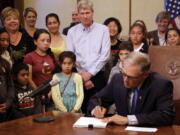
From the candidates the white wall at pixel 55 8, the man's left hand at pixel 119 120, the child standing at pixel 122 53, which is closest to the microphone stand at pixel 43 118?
the man's left hand at pixel 119 120

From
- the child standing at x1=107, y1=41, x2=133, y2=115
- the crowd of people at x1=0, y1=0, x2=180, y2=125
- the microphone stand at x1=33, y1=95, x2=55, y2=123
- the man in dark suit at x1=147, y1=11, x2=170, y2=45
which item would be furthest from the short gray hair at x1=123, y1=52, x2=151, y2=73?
the man in dark suit at x1=147, y1=11, x2=170, y2=45

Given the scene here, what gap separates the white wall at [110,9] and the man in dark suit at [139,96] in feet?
10.3

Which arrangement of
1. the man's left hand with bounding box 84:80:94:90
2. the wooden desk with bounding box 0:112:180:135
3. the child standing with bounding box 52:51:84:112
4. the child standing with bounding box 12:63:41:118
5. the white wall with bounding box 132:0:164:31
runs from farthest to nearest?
the white wall with bounding box 132:0:164:31 → the man's left hand with bounding box 84:80:94:90 → the child standing with bounding box 52:51:84:112 → the child standing with bounding box 12:63:41:118 → the wooden desk with bounding box 0:112:180:135

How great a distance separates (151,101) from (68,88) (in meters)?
1.43

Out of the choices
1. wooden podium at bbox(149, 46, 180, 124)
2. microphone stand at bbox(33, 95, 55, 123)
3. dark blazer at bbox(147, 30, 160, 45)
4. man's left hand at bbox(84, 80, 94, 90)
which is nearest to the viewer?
microphone stand at bbox(33, 95, 55, 123)

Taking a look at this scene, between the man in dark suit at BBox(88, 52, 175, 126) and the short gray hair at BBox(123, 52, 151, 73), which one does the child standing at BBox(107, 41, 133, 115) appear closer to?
the man in dark suit at BBox(88, 52, 175, 126)

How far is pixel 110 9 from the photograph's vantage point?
6031 mm

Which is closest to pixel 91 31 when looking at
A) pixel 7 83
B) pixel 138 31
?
pixel 138 31

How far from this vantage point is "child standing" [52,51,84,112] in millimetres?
3736

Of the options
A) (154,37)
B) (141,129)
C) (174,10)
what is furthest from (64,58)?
(174,10)

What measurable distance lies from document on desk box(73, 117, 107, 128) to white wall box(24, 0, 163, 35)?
3.36 metres

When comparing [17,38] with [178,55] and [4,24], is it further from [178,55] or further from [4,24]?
[178,55]

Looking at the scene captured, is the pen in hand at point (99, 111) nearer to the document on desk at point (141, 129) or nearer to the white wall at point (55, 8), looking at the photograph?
the document on desk at point (141, 129)

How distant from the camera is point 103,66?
13.2 ft
